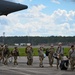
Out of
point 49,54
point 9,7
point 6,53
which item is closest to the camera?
point 9,7

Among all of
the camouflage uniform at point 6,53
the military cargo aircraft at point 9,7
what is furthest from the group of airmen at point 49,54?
the military cargo aircraft at point 9,7

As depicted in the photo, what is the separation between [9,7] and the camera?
2423cm

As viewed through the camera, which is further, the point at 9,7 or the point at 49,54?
the point at 49,54

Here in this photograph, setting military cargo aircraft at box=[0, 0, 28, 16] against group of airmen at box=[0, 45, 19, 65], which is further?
group of airmen at box=[0, 45, 19, 65]

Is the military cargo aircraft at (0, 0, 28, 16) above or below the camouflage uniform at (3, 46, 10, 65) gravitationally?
above

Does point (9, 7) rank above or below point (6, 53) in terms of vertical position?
above

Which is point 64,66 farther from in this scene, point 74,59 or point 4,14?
point 4,14

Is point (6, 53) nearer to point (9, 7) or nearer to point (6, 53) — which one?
point (6, 53)

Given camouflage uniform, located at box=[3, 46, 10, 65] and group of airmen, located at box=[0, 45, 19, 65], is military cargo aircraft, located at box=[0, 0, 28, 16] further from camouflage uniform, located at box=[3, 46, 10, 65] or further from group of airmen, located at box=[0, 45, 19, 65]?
camouflage uniform, located at box=[3, 46, 10, 65]

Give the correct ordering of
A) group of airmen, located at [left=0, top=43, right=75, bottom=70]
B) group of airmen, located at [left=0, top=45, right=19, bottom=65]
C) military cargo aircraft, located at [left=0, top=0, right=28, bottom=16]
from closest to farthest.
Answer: group of airmen, located at [left=0, top=43, right=75, bottom=70], military cargo aircraft, located at [left=0, top=0, right=28, bottom=16], group of airmen, located at [left=0, top=45, right=19, bottom=65]

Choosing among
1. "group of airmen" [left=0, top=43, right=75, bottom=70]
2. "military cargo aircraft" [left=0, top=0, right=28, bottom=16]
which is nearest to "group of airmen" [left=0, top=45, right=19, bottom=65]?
"group of airmen" [left=0, top=43, right=75, bottom=70]

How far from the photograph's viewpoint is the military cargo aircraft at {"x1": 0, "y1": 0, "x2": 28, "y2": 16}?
24.0m

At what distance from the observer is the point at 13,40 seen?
639ft

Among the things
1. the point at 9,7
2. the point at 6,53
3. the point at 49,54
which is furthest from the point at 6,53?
the point at 9,7
